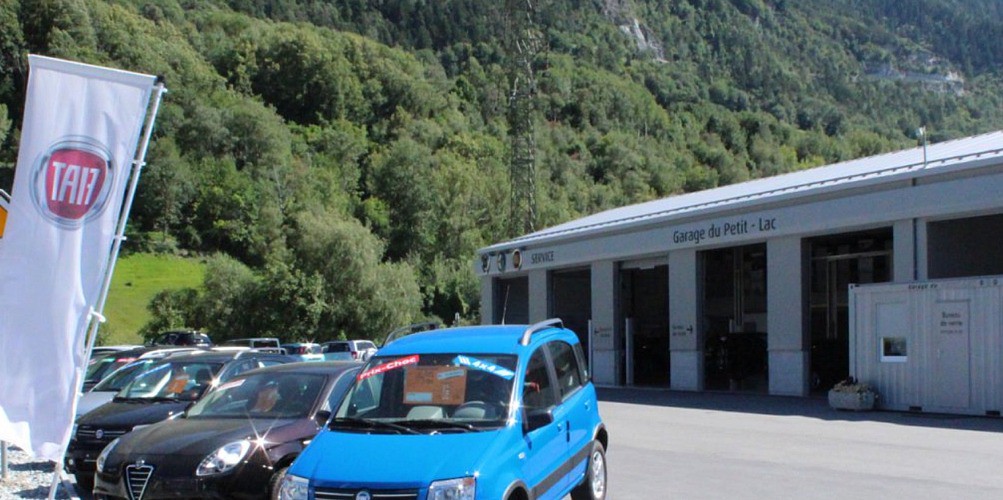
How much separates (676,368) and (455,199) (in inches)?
2677

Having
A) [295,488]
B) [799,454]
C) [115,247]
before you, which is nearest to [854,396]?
[799,454]

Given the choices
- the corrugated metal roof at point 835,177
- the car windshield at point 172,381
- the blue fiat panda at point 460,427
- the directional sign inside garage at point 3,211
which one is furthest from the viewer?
the corrugated metal roof at point 835,177

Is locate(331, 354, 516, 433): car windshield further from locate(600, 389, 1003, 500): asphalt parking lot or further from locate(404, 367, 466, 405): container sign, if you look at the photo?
locate(600, 389, 1003, 500): asphalt parking lot

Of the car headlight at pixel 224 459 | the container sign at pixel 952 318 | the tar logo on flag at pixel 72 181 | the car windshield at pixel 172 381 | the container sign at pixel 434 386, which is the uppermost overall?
the tar logo on flag at pixel 72 181

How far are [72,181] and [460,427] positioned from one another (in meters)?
3.79

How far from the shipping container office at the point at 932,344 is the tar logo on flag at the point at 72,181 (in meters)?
18.0

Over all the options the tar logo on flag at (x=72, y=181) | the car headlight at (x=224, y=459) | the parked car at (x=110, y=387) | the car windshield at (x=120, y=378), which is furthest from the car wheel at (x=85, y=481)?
the tar logo on flag at (x=72, y=181)

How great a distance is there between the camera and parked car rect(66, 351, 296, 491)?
12414 millimetres

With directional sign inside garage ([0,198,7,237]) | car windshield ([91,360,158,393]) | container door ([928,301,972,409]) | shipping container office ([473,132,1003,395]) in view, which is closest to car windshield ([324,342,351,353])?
shipping container office ([473,132,1003,395])

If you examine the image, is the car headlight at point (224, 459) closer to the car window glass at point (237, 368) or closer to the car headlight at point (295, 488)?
the car headlight at point (295, 488)

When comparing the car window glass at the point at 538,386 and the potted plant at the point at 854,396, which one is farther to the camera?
the potted plant at the point at 854,396

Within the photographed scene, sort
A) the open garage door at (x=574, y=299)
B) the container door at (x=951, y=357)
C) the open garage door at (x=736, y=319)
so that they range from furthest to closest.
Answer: the open garage door at (x=574, y=299) < the open garage door at (x=736, y=319) < the container door at (x=951, y=357)

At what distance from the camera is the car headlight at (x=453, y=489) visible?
7375 mm

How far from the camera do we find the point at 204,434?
32.7ft
